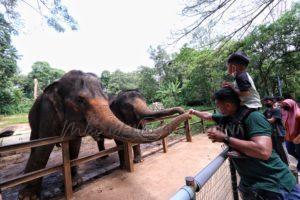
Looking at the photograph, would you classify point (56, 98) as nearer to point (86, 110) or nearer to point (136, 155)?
point (86, 110)

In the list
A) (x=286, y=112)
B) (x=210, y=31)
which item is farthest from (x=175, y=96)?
(x=286, y=112)

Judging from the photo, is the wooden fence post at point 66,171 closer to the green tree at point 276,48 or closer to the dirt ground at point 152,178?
the dirt ground at point 152,178

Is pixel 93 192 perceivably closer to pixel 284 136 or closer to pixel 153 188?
pixel 153 188

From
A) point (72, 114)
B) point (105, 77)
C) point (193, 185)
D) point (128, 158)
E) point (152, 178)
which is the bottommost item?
point (152, 178)

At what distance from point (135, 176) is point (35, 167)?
176 centimetres

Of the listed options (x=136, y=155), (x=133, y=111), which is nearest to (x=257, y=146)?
(x=133, y=111)

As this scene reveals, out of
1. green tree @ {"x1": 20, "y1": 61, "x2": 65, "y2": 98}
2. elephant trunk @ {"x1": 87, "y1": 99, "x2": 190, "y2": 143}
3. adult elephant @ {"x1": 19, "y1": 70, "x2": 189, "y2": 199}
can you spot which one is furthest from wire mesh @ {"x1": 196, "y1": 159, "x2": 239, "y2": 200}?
green tree @ {"x1": 20, "y1": 61, "x2": 65, "y2": 98}

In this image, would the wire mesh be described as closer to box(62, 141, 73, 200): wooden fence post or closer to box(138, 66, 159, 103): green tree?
box(62, 141, 73, 200): wooden fence post

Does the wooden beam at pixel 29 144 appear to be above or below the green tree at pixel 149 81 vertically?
below

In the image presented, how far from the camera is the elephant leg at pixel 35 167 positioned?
134 inches

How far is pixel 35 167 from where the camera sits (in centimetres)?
356

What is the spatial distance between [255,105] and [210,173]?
2.16ft

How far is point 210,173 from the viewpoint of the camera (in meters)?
1.33

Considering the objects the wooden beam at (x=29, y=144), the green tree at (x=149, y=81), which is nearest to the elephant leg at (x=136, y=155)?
the wooden beam at (x=29, y=144)
